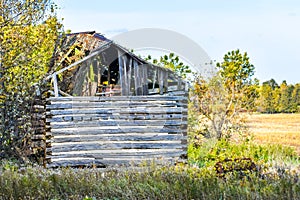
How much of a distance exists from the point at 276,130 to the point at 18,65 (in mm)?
13585

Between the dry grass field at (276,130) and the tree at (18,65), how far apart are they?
6.85m

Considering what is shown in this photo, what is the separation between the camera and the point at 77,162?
1058cm

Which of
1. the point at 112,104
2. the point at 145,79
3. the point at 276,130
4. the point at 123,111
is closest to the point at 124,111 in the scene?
the point at 123,111

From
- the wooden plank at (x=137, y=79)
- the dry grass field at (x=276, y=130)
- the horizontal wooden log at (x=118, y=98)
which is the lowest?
the dry grass field at (x=276, y=130)

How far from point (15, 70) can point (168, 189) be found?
23.3 feet

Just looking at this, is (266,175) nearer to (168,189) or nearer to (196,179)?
(196,179)

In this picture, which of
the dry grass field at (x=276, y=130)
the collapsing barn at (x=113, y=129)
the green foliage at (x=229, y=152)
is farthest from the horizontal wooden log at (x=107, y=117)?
the dry grass field at (x=276, y=130)

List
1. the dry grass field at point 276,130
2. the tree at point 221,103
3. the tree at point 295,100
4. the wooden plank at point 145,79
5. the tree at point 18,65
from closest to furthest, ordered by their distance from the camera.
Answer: the tree at point 18,65, the tree at point 221,103, the wooden plank at point 145,79, the dry grass field at point 276,130, the tree at point 295,100

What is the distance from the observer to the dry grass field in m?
16.0

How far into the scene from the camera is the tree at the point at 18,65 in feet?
33.1

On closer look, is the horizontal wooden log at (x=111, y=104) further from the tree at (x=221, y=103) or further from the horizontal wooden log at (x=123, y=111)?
the tree at (x=221, y=103)

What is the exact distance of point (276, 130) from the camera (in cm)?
2052

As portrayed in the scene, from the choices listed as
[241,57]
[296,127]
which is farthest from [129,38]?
[296,127]

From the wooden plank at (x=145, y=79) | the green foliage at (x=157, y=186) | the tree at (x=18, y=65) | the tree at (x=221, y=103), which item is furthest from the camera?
the wooden plank at (x=145, y=79)
